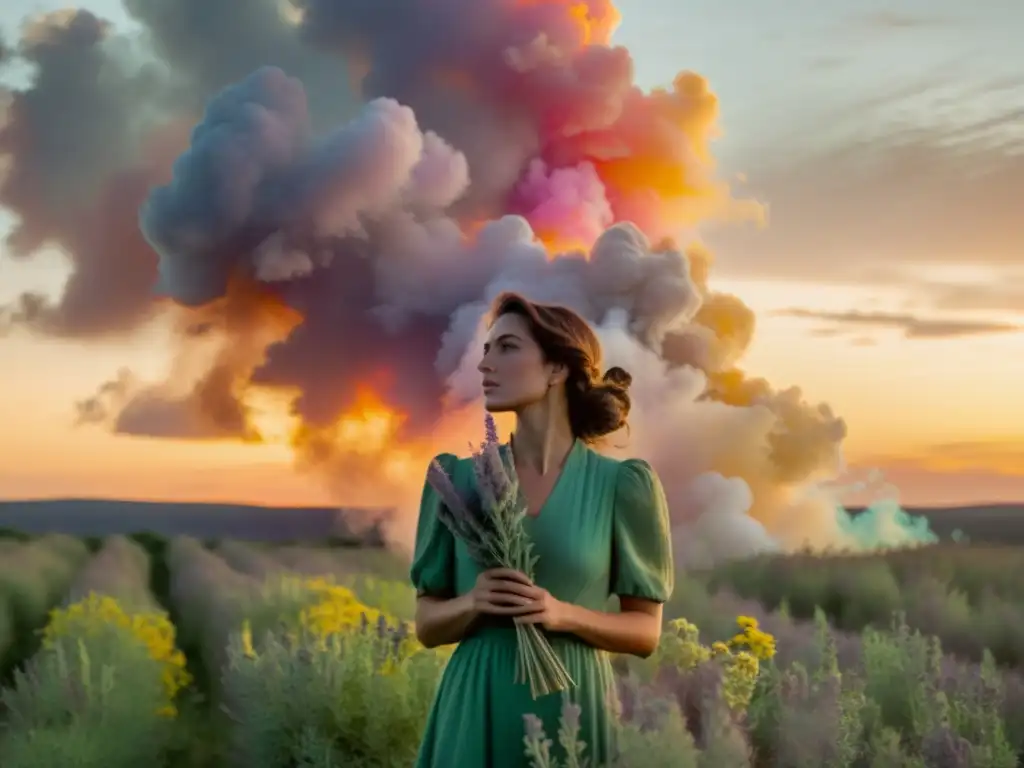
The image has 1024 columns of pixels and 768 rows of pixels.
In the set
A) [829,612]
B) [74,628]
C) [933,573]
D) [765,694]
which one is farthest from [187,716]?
[933,573]

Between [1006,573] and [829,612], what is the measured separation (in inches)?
76.1

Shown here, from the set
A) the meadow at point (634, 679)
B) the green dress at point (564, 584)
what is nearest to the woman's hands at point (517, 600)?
the green dress at point (564, 584)

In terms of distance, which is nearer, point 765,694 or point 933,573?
point 765,694

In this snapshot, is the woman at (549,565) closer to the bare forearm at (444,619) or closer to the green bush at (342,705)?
the bare forearm at (444,619)

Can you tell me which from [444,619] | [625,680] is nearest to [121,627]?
[625,680]

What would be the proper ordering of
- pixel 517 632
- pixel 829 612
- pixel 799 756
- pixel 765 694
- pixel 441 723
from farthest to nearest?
pixel 829 612
pixel 765 694
pixel 799 756
pixel 441 723
pixel 517 632

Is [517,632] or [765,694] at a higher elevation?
[517,632]

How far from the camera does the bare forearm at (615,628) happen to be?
2736mm

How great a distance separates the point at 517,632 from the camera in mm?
2734

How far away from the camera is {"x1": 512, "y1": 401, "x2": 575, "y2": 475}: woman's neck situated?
118 inches

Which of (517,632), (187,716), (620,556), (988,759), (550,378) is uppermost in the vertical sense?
(550,378)

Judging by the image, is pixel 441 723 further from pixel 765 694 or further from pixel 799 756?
pixel 765 694

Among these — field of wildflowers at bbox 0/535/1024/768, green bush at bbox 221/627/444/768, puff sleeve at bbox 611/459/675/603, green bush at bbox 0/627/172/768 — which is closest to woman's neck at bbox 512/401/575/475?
puff sleeve at bbox 611/459/675/603

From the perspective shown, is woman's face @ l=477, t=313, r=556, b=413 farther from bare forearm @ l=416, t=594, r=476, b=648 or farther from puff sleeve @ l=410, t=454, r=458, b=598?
bare forearm @ l=416, t=594, r=476, b=648
